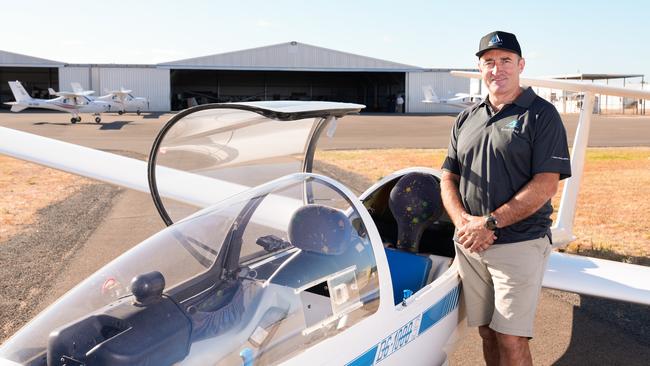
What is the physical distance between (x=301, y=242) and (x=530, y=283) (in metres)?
1.24

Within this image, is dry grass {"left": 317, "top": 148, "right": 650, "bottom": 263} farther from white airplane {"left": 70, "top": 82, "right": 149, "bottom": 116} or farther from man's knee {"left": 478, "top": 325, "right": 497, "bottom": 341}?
white airplane {"left": 70, "top": 82, "right": 149, "bottom": 116}

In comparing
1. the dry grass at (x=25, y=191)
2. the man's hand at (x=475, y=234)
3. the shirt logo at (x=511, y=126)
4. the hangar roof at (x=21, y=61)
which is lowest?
the dry grass at (x=25, y=191)

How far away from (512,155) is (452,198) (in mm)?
457

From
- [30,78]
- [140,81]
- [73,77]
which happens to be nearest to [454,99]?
[140,81]

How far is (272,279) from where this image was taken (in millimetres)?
2488

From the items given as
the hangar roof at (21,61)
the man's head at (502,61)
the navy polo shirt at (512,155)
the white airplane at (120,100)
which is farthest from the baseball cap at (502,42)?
the hangar roof at (21,61)

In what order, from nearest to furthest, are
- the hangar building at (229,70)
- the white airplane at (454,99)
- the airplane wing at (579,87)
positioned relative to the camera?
the airplane wing at (579,87)
the white airplane at (454,99)
the hangar building at (229,70)

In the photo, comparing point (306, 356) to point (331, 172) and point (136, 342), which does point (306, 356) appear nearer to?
point (136, 342)

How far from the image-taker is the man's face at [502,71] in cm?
297

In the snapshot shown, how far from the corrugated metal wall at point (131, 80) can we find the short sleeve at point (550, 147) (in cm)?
5442

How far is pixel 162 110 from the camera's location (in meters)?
55.1

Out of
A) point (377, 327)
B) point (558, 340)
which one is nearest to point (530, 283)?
point (377, 327)

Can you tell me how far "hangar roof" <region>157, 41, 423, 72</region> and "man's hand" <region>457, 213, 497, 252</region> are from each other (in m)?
51.4

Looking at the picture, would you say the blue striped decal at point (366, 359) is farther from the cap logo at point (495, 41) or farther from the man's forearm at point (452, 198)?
the cap logo at point (495, 41)
